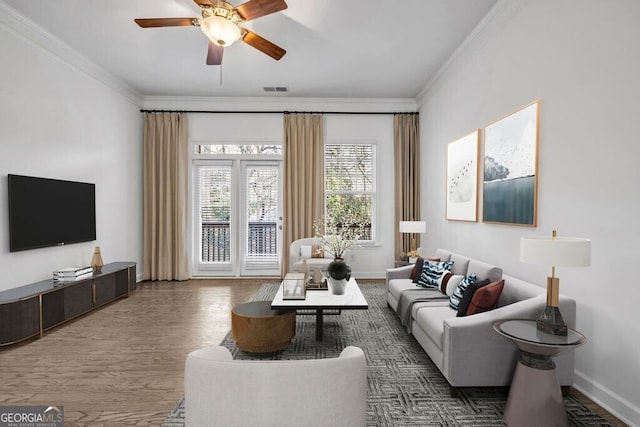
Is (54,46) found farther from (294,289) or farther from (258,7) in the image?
(294,289)

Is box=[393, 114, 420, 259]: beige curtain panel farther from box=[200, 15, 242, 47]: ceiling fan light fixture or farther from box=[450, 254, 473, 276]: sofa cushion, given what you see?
box=[200, 15, 242, 47]: ceiling fan light fixture

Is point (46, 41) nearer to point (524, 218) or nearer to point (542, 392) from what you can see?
point (524, 218)

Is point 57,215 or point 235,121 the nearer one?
point 57,215

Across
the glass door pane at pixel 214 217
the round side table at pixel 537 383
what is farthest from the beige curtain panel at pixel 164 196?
the round side table at pixel 537 383

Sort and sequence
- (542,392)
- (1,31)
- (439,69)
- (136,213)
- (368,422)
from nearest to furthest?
1. (542,392)
2. (368,422)
3. (1,31)
4. (439,69)
5. (136,213)

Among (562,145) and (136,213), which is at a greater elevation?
(562,145)

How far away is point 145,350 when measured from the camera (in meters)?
3.21

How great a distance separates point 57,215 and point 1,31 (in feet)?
6.68

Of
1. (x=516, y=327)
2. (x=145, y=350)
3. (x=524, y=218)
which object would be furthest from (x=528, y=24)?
(x=145, y=350)

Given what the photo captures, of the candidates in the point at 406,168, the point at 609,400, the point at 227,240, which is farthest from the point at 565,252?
the point at 227,240

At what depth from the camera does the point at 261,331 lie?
297cm

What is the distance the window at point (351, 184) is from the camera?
6.39m

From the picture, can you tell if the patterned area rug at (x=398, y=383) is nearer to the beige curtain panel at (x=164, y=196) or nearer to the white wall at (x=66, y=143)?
the white wall at (x=66, y=143)

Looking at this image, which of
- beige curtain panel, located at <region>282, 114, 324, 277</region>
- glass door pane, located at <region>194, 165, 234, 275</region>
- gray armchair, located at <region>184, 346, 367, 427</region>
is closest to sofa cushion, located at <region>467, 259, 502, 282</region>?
gray armchair, located at <region>184, 346, 367, 427</region>
